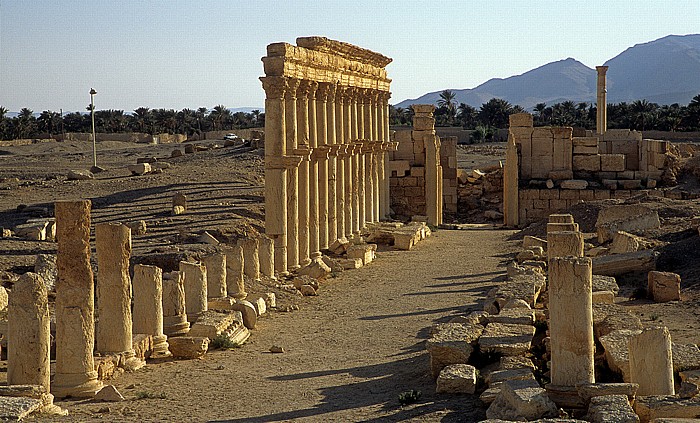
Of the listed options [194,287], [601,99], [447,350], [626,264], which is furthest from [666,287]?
[601,99]

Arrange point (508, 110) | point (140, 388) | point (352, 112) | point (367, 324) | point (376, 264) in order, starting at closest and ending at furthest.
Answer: point (140, 388)
point (367, 324)
point (376, 264)
point (352, 112)
point (508, 110)

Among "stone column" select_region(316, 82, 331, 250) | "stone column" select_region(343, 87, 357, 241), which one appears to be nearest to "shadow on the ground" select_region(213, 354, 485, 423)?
"stone column" select_region(316, 82, 331, 250)

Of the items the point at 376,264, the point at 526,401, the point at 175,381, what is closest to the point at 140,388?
the point at 175,381

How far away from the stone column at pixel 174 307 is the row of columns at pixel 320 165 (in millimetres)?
6051

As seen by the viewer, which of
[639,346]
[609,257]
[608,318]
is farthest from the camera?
[609,257]

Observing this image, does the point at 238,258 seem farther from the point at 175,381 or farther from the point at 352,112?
the point at 352,112

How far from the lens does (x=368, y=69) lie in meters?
31.3

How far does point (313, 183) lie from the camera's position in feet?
79.4

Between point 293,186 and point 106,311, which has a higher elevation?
point 293,186

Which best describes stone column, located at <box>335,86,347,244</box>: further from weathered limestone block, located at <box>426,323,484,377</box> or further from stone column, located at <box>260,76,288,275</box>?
weathered limestone block, located at <box>426,323,484,377</box>

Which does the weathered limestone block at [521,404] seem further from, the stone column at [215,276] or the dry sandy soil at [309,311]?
the stone column at [215,276]

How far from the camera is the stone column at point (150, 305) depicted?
14.4 m

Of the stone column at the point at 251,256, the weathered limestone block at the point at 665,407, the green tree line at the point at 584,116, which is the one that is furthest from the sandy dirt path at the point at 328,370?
the green tree line at the point at 584,116

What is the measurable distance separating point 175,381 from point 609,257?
35.1ft
